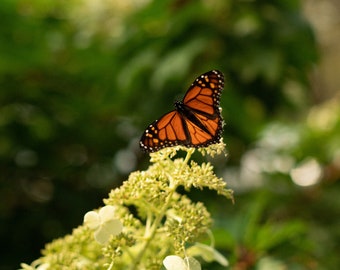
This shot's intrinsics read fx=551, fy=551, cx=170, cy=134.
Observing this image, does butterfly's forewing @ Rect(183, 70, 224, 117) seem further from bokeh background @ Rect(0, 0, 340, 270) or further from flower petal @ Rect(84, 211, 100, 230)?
bokeh background @ Rect(0, 0, 340, 270)

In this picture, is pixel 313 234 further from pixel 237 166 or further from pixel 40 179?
pixel 40 179

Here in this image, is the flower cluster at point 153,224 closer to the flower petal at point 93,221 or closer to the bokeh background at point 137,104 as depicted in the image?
the flower petal at point 93,221

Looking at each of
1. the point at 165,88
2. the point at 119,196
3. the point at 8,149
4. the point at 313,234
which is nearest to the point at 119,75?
the point at 165,88

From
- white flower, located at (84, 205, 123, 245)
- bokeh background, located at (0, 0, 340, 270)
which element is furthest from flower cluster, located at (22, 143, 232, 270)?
bokeh background, located at (0, 0, 340, 270)

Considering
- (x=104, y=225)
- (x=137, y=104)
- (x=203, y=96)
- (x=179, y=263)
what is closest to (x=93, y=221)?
(x=104, y=225)

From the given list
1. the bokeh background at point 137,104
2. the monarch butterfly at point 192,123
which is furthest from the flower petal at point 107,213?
the bokeh background at point 137,104

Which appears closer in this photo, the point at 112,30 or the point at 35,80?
the point at 35,80

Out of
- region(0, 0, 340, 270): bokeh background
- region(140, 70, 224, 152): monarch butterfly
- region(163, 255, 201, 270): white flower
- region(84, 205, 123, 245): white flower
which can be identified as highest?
region(0, 0, 340, 270): bokeh background
